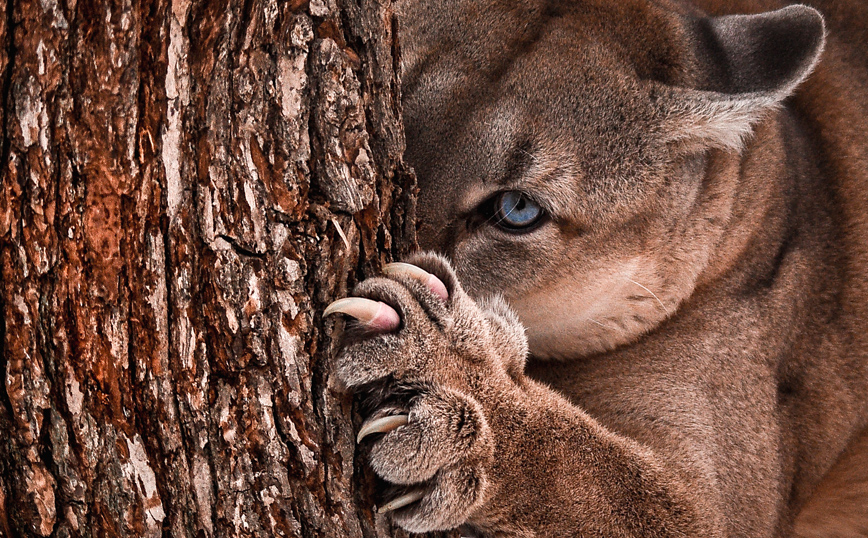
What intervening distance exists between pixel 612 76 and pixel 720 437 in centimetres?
123

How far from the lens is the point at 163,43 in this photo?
147 centimetres

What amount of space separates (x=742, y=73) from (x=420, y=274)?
147 cm

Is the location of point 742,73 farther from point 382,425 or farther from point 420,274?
point 382,425

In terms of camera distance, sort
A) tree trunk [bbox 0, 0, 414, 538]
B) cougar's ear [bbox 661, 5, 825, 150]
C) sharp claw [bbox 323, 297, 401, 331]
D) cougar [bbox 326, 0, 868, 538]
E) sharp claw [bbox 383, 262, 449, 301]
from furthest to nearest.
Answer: cougar's ear [bbox 661, 5, 825, 150], cougar [bbox 326, 0, 868, 538], sharp claw [bbox 383, 262, 449, 301], sharp claw [bbox 323, 297, 401, 331], tree trunk [bbox 0, 0, 414, 538]

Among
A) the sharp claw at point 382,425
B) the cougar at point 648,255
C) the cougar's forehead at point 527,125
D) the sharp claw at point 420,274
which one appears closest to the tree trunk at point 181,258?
the sharp claw at point 382,425

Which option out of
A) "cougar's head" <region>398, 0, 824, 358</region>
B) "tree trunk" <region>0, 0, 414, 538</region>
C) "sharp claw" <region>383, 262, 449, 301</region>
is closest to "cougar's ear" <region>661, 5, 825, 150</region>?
"cougar's head" <region>398, 0, 824, 358</region>

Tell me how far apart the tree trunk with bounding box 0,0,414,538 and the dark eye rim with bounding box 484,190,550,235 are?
83cm

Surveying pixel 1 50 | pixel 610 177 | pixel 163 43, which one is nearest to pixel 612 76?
pixel 610 177

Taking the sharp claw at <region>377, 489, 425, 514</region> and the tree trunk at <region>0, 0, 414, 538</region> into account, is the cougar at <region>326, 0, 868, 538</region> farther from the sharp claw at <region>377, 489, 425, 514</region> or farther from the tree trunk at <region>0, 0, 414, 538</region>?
the tree trunk at <region>0, 0, 414, 538</region>

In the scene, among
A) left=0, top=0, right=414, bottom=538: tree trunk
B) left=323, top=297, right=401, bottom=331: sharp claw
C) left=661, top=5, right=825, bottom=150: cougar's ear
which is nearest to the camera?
left=0, top=0, right=414, bottom=538: tree trunk

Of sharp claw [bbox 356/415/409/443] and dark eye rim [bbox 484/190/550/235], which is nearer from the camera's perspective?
sharp claw [bbox 356/415/409/443]

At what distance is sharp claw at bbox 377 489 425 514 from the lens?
1.84 metres

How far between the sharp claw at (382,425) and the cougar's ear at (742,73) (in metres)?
1.41

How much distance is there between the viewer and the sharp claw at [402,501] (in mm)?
1841
